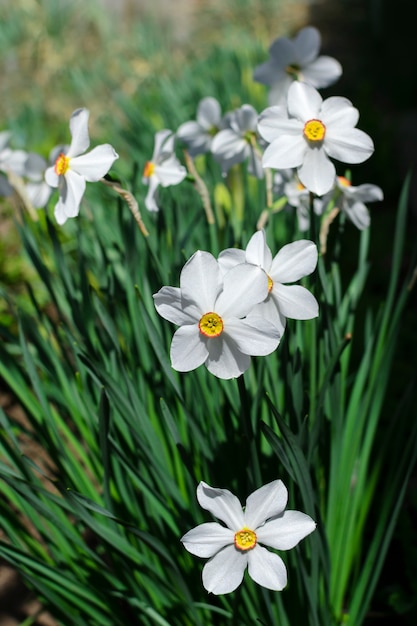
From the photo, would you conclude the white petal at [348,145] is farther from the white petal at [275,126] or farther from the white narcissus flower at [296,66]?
the white narcissus flower at [296,66]

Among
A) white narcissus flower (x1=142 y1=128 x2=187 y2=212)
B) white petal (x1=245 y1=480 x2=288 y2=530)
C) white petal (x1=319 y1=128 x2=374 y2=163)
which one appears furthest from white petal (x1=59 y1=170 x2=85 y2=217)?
white petal (x1=245 y1=480 x2=288 y2=530)

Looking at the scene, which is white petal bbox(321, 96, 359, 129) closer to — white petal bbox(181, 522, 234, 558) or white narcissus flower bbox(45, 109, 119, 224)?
white narcissus flower bbox(45, 109, 119, 224)

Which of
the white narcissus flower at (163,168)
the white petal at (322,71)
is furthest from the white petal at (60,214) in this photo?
the white petal at (322,71)

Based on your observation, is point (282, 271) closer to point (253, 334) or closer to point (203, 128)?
point (253, 334)

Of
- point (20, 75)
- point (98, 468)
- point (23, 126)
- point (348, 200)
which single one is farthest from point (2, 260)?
point (20, 75)

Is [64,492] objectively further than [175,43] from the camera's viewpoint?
No

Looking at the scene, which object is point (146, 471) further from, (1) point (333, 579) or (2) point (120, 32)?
(2) point (120, 32)
